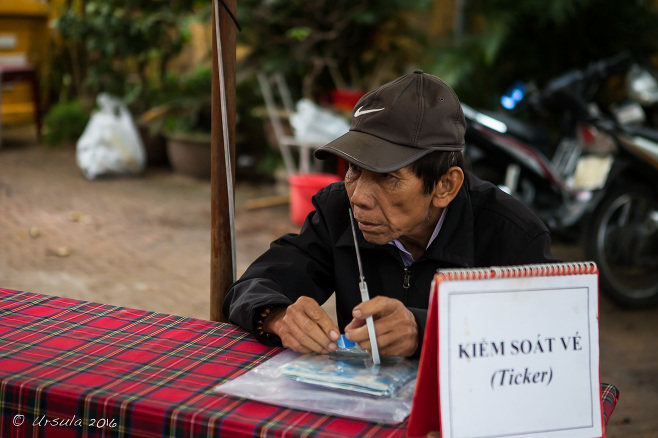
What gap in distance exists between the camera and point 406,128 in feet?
5.45

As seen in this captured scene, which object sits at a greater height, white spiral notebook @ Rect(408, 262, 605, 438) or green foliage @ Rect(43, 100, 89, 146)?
white spiral notebook @ Rect(408, 262, 605, 438)

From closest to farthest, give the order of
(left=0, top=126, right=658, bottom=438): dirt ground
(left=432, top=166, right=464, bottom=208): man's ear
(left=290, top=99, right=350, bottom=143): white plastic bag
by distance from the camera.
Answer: (left=432, top=166, right=464, bottom=208): man's ear → (left=0, top=126, right=658, bottom=438): dirt ground → (left=290, top=99, right=350, bottom=143): white plastic bag

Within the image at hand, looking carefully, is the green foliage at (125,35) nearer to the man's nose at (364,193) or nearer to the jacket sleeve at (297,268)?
the jacket sleeve at (297,268)

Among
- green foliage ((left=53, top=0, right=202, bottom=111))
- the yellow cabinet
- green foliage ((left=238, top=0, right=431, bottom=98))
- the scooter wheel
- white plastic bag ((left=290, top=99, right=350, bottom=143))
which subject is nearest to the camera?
the scooter wheel

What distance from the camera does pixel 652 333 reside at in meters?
4.33

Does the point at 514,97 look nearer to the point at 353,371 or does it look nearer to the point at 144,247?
the point at 144,247

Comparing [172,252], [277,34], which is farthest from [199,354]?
[277,34]

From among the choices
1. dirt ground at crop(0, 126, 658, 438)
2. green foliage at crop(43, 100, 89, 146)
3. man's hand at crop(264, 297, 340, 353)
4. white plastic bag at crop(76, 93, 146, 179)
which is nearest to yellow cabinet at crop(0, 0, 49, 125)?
green foliage at crop(43, 100, 89, 146)

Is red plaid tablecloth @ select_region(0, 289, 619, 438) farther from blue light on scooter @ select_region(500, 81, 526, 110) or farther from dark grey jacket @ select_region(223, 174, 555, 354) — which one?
blue light on scooter @ select_region(500, 81, 526, 110)

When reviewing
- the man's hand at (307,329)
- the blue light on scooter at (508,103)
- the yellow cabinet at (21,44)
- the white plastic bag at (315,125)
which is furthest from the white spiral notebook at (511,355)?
the yellow cabinet at (21,44)

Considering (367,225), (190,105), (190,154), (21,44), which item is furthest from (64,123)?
(367,225)

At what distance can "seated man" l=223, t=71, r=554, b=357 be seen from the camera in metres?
1.57

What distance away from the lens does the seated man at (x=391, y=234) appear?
1.57m

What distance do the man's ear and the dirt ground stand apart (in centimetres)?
184
